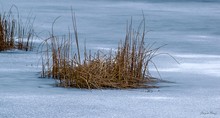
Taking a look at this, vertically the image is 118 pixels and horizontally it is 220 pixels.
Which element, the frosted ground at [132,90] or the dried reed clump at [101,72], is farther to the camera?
the dried reed clump at [101,72]

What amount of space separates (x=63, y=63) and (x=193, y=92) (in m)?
1.02

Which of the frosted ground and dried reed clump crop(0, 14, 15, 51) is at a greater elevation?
dried reed clump crop(0, 14, 15, 51)

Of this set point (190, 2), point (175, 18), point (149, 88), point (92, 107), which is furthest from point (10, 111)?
point (190, 2)

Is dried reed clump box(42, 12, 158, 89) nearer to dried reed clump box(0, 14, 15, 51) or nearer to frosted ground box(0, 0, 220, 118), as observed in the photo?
frosted ground box(0, 0, 220, 118)

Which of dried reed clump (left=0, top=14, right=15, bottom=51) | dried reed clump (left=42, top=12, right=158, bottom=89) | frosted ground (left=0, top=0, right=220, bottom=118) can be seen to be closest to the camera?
frosted ground (left=0, top=0, right=220, bottom=118)

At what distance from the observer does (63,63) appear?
531 cm

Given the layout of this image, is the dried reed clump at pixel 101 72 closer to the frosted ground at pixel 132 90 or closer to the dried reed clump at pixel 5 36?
the frosted ground at pixel 132 90

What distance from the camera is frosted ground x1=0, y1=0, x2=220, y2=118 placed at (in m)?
4.12

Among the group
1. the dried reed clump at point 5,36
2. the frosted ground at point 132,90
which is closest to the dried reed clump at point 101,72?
the frosted ground at point 132,90

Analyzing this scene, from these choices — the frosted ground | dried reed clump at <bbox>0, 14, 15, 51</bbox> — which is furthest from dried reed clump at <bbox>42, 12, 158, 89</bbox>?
dried reed clump at <bbox>0, 14, 15, 51</bbox>

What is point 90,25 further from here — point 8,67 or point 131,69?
point 131,69

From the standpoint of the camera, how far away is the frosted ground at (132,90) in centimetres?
412

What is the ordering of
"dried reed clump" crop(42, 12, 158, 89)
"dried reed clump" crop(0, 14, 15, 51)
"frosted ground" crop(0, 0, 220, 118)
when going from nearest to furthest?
"frosted ground" crop(0, 0, 220, 118)
"dried reed clump" crop(42, 12, 158, 89)
"dried reed clump" crop(0, 14, 15, 51)

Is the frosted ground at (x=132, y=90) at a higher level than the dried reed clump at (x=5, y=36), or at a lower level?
lower
